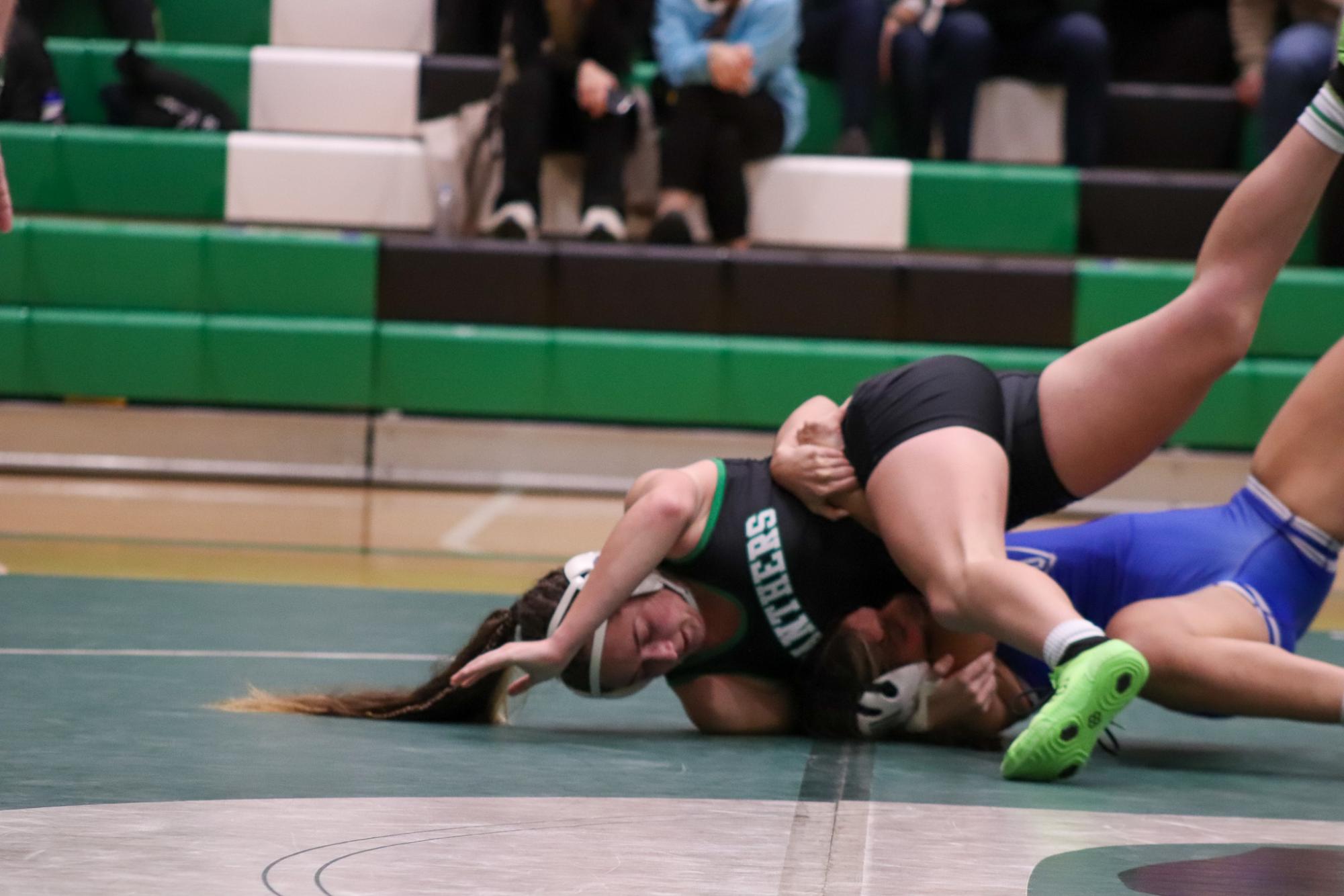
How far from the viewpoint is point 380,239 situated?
5.93 m

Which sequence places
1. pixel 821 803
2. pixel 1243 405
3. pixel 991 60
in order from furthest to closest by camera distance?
pixel 991 60
pixel 1243 405
pixel 821 803

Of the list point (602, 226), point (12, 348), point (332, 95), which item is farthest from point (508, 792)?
point (332, 95)

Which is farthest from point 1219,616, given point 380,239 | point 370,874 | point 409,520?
point 380,239

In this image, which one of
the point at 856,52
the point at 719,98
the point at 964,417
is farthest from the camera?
the point at 856,52

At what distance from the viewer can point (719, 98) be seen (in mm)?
6008

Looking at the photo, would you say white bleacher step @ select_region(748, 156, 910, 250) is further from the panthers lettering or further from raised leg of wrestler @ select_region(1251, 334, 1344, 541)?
the panthers lettering

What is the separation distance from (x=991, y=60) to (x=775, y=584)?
4395 millimetres

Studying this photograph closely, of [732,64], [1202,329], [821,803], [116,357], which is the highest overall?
[732,64]

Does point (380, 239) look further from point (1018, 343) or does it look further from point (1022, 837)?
point (1022, 837)

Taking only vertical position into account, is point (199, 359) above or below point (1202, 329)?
below

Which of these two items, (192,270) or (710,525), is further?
(192,270)

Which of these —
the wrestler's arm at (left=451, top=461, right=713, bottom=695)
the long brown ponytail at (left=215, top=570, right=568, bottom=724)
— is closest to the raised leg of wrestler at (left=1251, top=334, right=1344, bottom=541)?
the wrestler's arm at (left=451, top=461, right=713, bottom=695)

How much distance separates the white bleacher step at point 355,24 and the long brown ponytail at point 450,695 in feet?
15.1

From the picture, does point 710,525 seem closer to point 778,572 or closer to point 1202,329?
Answer: point 778,572
